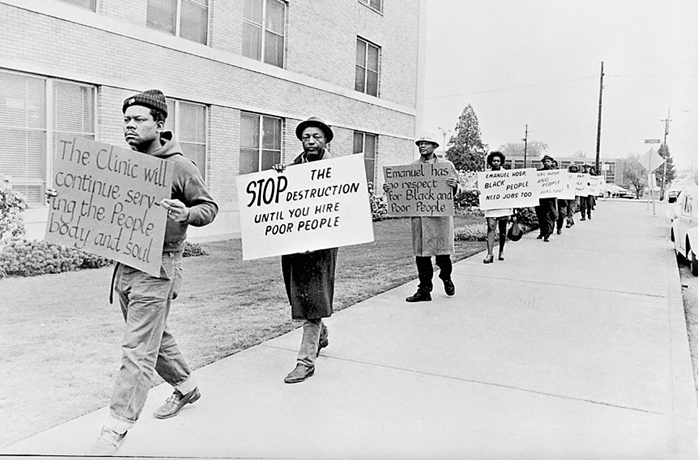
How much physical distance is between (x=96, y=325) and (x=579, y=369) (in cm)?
369

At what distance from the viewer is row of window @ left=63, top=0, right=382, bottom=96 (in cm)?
410

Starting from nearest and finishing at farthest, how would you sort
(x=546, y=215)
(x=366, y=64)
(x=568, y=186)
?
(x=366, y=64)
(x=546, y=215)
(x=568, y=186)

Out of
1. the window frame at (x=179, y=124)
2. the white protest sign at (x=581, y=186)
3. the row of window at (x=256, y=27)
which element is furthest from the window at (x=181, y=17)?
the white protest sign at (x=581, y=186)

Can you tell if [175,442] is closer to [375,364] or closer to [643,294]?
[375,364]

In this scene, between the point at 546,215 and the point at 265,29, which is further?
the point at 546,215

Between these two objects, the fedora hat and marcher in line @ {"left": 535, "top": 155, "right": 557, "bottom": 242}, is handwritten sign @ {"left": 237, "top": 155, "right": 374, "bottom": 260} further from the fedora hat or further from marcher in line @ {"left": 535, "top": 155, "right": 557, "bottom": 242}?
marcher in line @ {"left": 535, "top": 155, "right": 557, "bottom": 242}

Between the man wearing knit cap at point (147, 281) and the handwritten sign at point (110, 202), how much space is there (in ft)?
0.25

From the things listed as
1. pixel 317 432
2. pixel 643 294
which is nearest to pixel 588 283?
pixel 643 294

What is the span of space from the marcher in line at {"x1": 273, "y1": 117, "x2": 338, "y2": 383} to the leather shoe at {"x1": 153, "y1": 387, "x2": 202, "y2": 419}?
734mm

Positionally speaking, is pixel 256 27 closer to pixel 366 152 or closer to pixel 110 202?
pixel 366 152

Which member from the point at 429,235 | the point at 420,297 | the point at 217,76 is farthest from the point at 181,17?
the point at 420,297

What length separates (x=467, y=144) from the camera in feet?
22.4

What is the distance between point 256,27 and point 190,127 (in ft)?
3.49

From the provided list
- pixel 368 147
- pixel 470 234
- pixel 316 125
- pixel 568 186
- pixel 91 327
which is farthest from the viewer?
pixel 470 234
